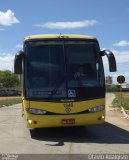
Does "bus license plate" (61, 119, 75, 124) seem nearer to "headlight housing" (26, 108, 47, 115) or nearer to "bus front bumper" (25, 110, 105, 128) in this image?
"bus front bumper" (25, 110, 105, 128)

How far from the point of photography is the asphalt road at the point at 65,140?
12.2 meters

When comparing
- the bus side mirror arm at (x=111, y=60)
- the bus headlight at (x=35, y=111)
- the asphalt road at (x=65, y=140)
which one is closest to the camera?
the asphalt road at (x=65, y=140)

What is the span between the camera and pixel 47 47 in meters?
14.9

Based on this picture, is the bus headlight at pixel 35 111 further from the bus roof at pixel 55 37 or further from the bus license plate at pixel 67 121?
the bus roof at pixel 55 37

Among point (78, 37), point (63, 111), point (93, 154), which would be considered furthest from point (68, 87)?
point (93, 154)

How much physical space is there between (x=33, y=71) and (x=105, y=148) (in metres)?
3.54

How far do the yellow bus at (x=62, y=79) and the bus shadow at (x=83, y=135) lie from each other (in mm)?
560

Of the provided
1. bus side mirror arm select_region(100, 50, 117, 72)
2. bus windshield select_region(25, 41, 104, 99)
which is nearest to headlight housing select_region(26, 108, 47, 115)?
bus windshield select_region(25, 41, 104, 99)

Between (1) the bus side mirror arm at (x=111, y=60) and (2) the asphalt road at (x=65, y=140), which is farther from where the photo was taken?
(1) the bus side mirror arm at (x=111, y=60)

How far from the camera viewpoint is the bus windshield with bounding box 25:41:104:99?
14328mm

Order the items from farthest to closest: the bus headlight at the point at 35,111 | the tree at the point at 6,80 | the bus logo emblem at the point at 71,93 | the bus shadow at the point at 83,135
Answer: the tree at the point at 6,80 → the bus logo emblem at the point at 71,93 → the bus shadow at the point at 83,135 → the bus headlight at the point at 35,111

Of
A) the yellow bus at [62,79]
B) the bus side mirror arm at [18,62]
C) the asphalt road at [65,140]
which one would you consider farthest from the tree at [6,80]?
the bus side mirror arm at [18,62]

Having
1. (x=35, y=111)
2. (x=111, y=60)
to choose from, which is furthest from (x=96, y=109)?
(x=35, y=111)

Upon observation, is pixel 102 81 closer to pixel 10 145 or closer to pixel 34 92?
pixel 34 92
